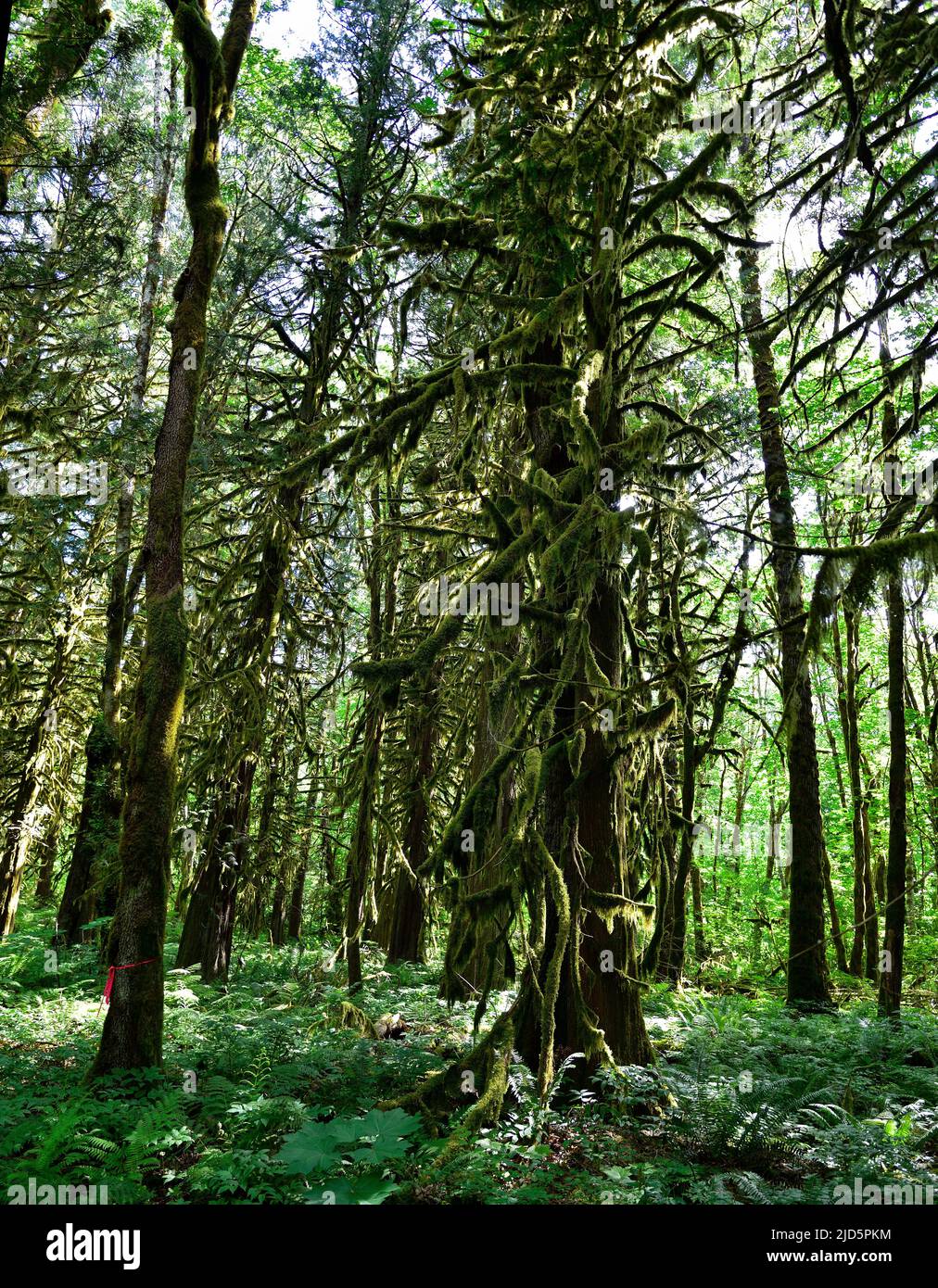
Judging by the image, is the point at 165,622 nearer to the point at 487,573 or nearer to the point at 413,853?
the point at 487,573

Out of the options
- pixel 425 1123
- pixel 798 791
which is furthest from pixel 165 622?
pixel 798 791

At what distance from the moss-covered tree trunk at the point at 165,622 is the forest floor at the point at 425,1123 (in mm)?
488

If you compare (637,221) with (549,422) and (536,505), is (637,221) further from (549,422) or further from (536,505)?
(536,505)

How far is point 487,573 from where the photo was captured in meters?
5.03

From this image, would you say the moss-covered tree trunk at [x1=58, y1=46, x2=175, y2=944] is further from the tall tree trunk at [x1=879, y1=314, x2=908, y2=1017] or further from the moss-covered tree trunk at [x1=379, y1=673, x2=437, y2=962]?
the tall tree trunk at [x1=879, y1=314, x2=908, y2=1017]

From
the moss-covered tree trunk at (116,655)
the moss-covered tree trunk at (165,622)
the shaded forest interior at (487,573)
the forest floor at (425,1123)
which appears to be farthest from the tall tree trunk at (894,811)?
the moss-covered tree trunk at (116,655)

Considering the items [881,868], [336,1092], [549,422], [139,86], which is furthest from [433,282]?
[881,868]

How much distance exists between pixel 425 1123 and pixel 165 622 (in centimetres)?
386

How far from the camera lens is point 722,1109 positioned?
16.3 feet

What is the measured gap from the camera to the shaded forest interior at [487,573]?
455 centimetres

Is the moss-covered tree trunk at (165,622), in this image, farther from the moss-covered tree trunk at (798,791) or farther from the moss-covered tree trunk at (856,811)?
the moss-covered tree trunk at (856,811)

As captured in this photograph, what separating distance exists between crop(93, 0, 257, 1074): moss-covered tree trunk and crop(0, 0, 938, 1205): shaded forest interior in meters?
0.03
